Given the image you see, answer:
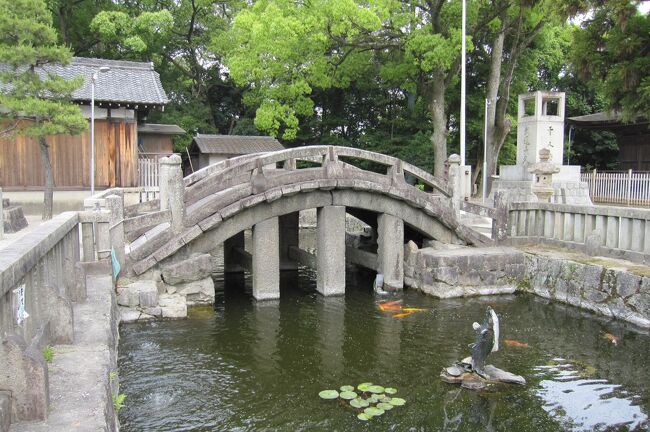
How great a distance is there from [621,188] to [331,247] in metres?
17.1

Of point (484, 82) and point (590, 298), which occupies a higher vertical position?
point (484, 82)

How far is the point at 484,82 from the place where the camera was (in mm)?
33344

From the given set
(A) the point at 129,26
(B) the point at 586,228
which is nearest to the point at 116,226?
(B) the point at 586,228

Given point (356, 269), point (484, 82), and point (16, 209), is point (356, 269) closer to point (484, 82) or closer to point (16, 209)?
point (16, 209)

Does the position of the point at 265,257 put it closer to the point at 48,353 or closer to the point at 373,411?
the point at 373,411

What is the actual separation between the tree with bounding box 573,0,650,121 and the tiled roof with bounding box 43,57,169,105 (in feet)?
49.3

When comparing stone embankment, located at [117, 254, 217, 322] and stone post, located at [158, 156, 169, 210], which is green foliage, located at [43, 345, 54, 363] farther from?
stone post, located at [158, 156, 169, 210]

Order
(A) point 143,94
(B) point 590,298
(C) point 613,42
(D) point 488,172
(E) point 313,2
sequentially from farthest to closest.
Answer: (D) point 488,172
(E) point 313,2
(A) point 143,94
(C) point 613,42
(B) point 590,298

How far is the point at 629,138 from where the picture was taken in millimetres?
30109

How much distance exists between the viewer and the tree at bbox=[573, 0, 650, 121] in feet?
44.6

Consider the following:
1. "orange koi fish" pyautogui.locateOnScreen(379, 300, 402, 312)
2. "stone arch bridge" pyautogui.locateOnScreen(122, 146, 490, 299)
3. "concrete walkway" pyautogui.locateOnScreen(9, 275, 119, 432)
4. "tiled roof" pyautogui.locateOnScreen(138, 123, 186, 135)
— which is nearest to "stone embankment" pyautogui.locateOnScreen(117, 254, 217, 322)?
"stone arch bridge" pyautogui.locateOnScreen(122, 146, 490, 299)

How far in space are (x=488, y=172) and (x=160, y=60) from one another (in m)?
20.8

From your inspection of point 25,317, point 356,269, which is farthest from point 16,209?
point 25,317

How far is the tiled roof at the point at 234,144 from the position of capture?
29484 millimetres
